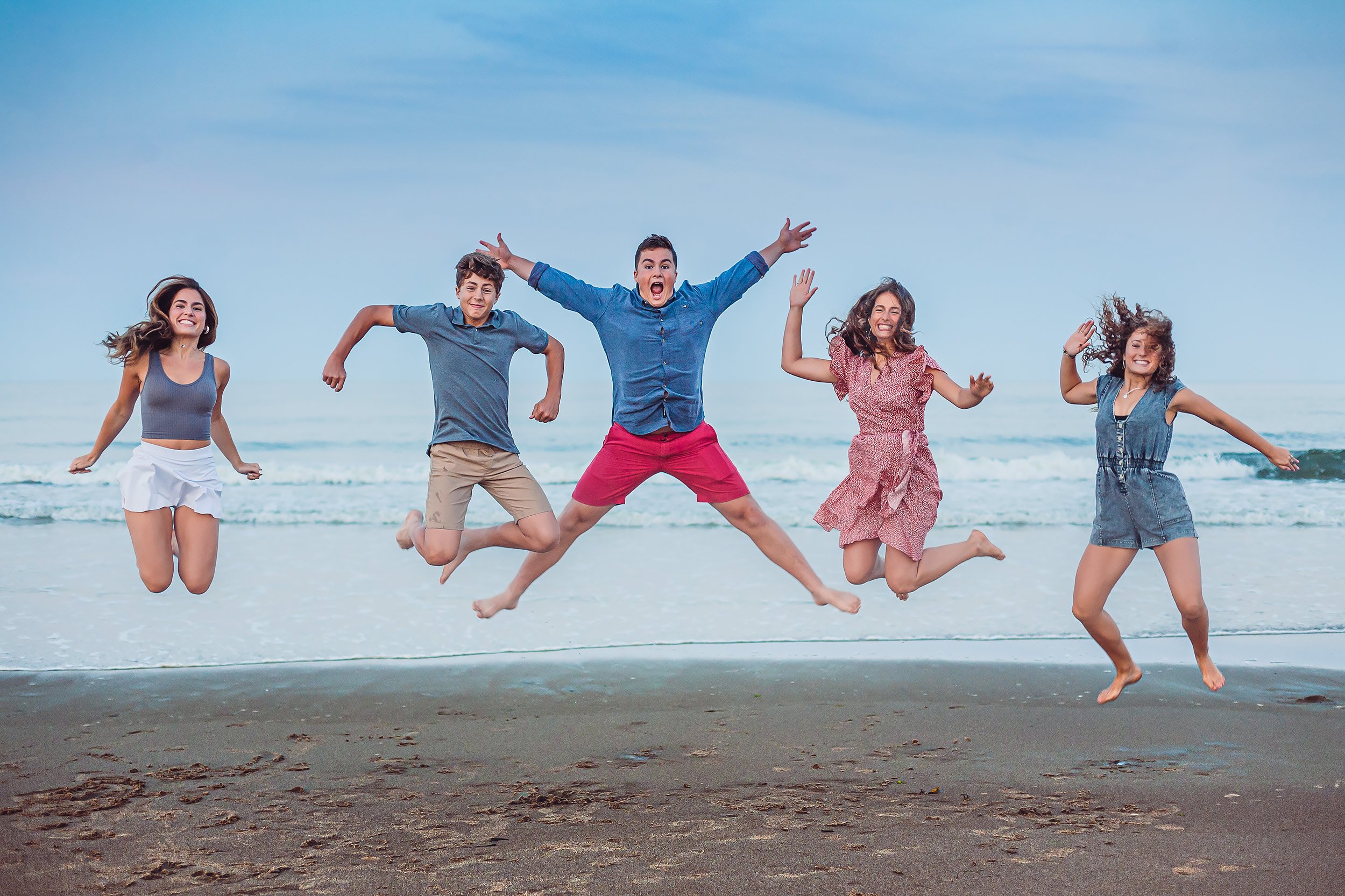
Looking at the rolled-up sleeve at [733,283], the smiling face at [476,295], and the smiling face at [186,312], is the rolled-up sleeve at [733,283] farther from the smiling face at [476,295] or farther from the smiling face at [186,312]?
the smiling face at [186,312]

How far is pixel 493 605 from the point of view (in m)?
6.62

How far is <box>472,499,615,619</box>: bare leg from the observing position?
646cm

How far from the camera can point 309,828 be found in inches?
189

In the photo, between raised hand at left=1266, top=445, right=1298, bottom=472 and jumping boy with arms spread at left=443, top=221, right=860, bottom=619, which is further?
jumping boy with arms spread at left=443, top=221, right=860, bottom=619

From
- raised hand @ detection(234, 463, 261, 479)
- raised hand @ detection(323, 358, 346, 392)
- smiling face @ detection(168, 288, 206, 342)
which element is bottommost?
raised hand @ detection(234, 463, 261, 479)

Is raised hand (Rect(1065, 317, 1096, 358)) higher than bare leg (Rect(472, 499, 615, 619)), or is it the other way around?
raised hand (Rect(1065, 317, 1096, 358))

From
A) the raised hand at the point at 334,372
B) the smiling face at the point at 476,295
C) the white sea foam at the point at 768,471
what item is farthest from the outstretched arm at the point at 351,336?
the white sea foam at the point at 768,471

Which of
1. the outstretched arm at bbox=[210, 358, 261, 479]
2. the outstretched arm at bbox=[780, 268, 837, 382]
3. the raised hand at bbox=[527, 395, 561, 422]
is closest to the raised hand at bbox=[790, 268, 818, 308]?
the outstretched arm at bbox=[780, 268, 837, 382]

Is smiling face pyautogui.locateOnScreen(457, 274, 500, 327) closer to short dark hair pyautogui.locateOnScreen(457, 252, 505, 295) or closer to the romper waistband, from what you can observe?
short dark hair pyautogui.locateOnScreen(457, 252, 505, 295)

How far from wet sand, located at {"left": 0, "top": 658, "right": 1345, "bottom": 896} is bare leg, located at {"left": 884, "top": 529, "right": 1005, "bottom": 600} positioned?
74 centimetres

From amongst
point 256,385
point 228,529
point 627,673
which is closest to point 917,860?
point 627,673

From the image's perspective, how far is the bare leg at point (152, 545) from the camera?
6094mm

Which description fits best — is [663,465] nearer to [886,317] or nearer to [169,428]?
[886,317]

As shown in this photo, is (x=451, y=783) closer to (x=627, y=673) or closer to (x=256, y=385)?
(x=627, y=673)
